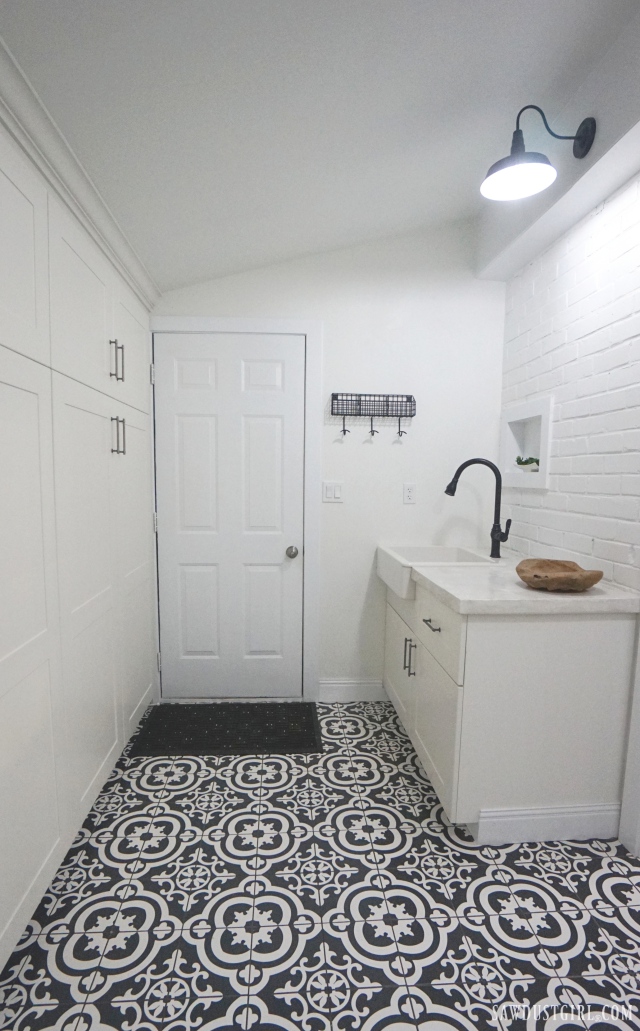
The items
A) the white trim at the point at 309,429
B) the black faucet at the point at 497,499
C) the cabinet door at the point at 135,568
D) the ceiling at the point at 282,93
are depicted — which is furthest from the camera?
the white trim at the point at 309,429

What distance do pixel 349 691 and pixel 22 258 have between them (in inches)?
94.9

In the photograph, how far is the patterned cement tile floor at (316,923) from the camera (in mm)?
1127

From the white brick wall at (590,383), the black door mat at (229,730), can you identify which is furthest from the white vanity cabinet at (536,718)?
the black door mat at (229,730)

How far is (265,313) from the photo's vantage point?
8.02ft

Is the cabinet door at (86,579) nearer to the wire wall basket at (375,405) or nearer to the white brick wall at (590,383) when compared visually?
the wire wall basket at (375,405)

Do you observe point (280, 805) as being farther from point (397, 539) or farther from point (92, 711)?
point (397, 539)

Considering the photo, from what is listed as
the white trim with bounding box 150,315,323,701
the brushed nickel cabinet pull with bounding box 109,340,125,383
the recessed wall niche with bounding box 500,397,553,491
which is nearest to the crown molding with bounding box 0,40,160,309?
the brushed nickel cabinet pull with bounding box 109,340,125,383

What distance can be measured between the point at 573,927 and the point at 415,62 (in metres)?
2.53

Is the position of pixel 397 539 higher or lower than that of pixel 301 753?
higher

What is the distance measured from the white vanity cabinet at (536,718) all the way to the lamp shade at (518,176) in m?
1.35

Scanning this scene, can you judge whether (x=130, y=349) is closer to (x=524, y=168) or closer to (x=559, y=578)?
(x=524, y=168)

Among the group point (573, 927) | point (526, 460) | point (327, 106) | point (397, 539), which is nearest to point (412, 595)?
point (397, 539)

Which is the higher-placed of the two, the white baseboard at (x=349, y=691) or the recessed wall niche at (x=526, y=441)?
the recessed wall niche at (x=526, y=441)

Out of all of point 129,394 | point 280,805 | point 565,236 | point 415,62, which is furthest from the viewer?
point 129,394
